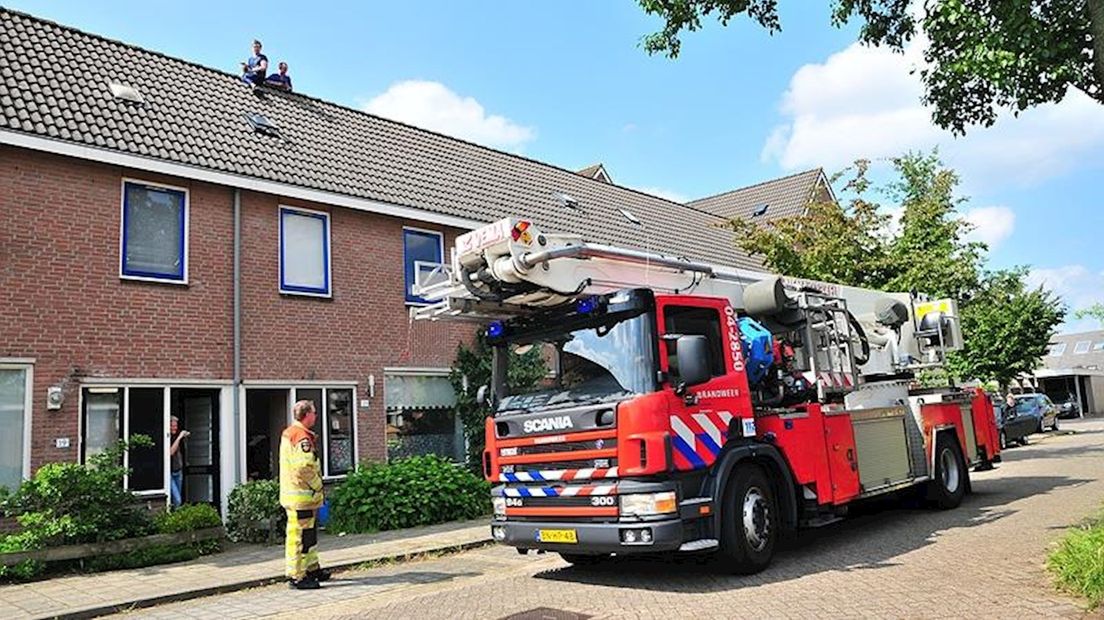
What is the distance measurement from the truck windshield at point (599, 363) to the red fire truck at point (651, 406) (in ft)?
0.04

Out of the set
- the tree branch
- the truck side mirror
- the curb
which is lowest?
the curb

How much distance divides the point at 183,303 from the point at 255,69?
237 inches

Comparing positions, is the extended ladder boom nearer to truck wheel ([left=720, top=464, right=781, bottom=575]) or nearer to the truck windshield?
the truck windshield

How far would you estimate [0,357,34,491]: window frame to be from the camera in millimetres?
10734

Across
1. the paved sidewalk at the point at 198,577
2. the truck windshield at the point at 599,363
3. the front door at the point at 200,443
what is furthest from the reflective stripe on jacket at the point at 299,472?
the front door at the point at 200,443

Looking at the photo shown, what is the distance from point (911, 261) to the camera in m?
20.5

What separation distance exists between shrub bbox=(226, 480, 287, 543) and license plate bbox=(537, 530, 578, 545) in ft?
18.1

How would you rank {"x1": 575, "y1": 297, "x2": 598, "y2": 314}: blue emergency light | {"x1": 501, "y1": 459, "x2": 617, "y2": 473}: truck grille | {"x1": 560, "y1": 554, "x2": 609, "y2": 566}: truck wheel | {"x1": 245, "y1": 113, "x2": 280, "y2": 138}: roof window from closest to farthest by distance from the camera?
{"x1": 501, "y1": 459, "x2": 617, "y2": 473}: truck grille < {"x1": 575, "y1": 297, "x2": 598, "y2": 314}: blue emergency light < {"x1": 560, "y1": 554, "x2": 609, "y2": 566}: truck wheel < {"x1": 245, "y1": 113, "x2": 280, "y2": 138}: roof window

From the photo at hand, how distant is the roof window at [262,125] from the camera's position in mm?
14977

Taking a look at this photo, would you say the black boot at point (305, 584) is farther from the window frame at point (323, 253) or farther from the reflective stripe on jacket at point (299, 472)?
the window frame at point (323, 253)

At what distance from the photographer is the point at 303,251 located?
14258mm

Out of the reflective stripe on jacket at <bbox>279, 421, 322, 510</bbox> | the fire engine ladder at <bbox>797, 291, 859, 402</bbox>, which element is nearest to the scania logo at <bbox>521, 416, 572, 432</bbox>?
the reflective stripe on jacket at <bbox>279, 421, 322, 510</bbox>

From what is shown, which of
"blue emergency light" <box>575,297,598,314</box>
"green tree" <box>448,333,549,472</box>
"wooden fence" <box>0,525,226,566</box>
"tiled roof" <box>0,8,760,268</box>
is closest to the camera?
"blue emergency light" <box>575,297,598,314</box>

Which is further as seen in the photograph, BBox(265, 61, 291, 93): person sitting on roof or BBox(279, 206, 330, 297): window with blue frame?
BBox(265, 61, 291, 93): person sitting on roof
